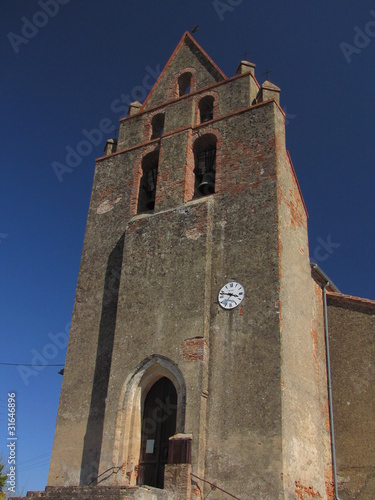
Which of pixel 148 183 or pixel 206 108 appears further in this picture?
pixel 206 108

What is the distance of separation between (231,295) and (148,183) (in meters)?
5.92

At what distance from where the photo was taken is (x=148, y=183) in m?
17.3

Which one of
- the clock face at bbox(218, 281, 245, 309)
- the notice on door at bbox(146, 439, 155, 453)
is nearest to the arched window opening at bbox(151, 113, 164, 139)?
the clock face at bbox(218, 281, 245, 309)

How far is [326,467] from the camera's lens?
13320 millimetres

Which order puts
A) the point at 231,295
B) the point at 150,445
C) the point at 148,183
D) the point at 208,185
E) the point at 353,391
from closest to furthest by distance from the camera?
the point at 150,445
the point at 231,295
the point at 353,391
the point at 208,185
the point at 148,183

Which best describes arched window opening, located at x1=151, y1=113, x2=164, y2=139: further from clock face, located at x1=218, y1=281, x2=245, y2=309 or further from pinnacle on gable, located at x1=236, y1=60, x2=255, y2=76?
clock face, located at x1=218, y1=281, x2=245, y2=309

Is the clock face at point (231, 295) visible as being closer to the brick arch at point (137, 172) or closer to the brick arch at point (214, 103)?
the brick arch at point (137, 172)

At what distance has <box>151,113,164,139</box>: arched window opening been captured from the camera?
18141 millimetres

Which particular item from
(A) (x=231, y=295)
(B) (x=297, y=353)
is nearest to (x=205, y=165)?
(A) (x=231, y=295)

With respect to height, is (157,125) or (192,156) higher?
(157,125)

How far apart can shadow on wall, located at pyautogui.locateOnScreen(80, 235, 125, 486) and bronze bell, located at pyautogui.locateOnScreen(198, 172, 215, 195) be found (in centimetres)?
285

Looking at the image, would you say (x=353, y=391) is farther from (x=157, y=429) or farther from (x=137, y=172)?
(x=137, y=172)

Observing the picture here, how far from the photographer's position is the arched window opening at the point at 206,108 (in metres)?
Answer: 17.3

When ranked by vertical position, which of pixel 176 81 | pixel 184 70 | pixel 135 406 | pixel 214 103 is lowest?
pixel 135 406
